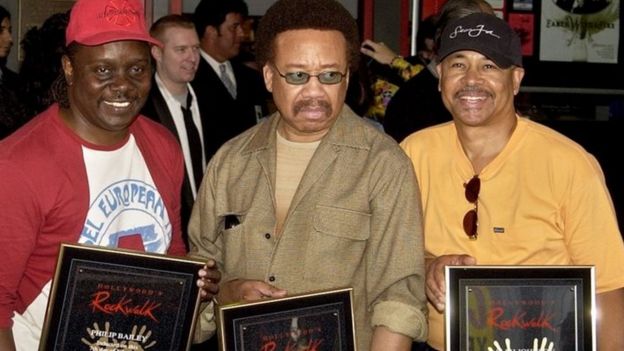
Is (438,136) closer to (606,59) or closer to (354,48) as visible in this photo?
(354,48)

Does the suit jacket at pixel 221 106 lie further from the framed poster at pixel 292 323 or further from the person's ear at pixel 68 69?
the framed poster at pixel 292 323

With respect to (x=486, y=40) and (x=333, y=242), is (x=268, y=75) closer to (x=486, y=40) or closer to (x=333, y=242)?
(x=333, y=242)

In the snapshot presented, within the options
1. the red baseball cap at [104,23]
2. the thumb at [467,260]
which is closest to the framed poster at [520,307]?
the thumb at [467,260]

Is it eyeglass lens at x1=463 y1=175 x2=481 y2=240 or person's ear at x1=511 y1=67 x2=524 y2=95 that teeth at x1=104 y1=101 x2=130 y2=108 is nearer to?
eyeglass lens at x1=463 y1=175 x2=481 y2=240

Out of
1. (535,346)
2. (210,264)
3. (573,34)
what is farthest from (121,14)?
(573,34)

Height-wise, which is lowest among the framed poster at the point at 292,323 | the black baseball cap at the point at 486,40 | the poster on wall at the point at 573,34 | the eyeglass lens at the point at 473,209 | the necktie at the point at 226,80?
the framed poster at the point at 292,323

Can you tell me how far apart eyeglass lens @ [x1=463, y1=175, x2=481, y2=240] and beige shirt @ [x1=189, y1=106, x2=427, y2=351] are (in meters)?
0.24

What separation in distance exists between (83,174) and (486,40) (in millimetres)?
1338

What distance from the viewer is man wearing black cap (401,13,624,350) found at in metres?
3.39

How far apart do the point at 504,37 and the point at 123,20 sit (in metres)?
1.21

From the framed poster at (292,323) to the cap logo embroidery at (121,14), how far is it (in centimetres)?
94

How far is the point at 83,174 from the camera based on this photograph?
326cm

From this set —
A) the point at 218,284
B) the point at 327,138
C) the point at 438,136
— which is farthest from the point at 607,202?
the point at 218,284

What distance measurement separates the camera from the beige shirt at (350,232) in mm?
3246
